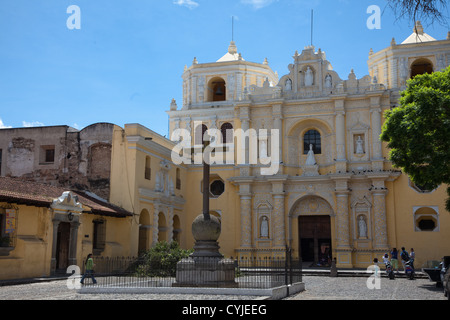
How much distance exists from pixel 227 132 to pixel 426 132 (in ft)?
60.9

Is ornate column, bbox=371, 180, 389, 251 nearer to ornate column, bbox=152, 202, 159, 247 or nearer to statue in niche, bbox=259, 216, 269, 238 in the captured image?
statue in niche, bbox=259, 216, 269, 238

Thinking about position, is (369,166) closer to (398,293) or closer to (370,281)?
(370,281)

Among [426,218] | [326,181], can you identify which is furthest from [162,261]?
[426,218]

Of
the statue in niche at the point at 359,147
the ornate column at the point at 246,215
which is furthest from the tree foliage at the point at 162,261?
the statue in niche at the point at 359,147

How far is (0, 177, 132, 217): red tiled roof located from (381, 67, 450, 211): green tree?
13426mm

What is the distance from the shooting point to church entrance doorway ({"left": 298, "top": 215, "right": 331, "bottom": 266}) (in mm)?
31562

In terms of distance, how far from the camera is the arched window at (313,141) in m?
32.8

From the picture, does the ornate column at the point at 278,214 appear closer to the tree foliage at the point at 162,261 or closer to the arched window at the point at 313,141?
the arched window at the point at 313,141

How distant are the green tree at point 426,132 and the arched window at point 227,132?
1698 cm

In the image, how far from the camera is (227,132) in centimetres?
3550

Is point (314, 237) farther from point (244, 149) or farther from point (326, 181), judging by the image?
point (244, 149)

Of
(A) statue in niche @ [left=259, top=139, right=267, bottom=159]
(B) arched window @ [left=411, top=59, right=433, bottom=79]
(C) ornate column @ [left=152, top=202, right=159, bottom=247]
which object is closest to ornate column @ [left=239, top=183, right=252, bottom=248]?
(A) statue in niche @ [left=259, top=139, right=267, bottom=159]

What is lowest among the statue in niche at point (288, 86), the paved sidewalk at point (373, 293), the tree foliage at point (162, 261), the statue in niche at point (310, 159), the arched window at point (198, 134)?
the paved sidewalk at point (373, 293)

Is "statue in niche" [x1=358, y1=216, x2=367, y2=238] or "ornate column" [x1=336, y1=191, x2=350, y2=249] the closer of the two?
"ornate column" [x1=336, y1=191, x2=350, y2=249]
